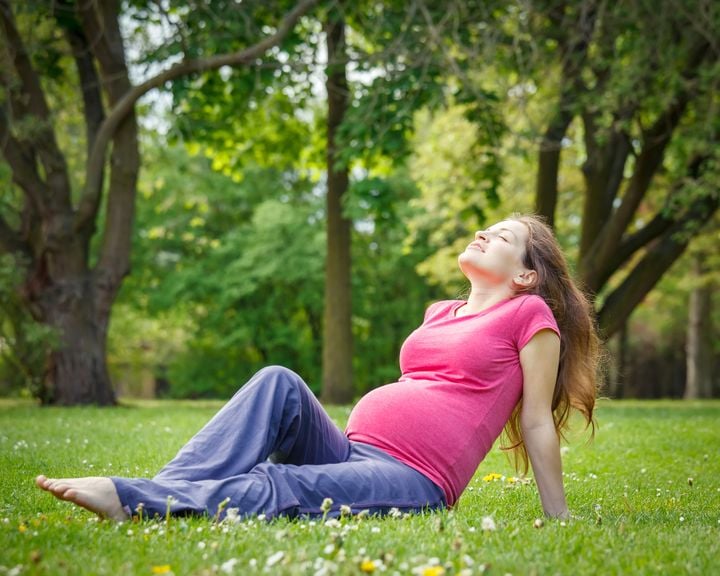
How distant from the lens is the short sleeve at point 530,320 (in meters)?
4.36

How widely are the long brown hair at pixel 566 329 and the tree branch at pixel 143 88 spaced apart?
8.99 meters

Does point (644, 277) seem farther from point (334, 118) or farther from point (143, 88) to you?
point (143, 88)

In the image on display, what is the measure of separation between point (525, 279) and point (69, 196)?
11.1 meters

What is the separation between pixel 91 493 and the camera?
3.65 metres

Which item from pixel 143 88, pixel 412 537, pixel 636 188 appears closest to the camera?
pixel 412 537

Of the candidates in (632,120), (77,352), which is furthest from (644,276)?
(77,352)

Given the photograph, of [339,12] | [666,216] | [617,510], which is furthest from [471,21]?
[617,510]

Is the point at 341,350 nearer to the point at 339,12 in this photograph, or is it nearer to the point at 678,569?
the point at 339,12

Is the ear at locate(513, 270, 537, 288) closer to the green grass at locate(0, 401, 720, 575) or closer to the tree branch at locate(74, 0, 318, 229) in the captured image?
the green grass at locate(0, 401, 720, 575)

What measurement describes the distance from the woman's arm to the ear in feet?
1.07

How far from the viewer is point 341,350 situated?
1541cm

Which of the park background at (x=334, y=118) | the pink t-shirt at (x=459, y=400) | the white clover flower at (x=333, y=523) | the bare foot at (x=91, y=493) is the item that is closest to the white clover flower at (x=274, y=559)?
the white clover flower at (x=333, y=523)

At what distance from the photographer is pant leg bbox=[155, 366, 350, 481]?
393 centimetres

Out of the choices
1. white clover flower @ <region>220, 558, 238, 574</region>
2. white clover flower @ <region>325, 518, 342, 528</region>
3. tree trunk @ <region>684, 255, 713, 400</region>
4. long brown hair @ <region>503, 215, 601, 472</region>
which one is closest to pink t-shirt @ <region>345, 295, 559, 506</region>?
long brown hair @ <region>503, 215, 601, 472</region>
